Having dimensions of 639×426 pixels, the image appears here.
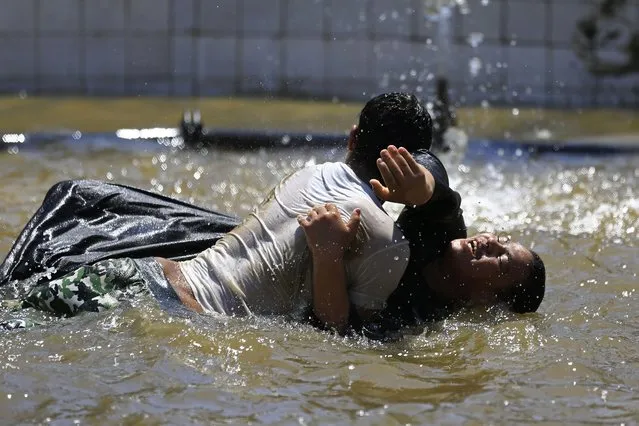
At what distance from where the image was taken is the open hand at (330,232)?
3756 mm

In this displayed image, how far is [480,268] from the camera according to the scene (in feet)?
14.0

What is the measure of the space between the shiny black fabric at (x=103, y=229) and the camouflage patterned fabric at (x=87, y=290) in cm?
18

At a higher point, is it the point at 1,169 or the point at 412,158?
the point at 412,158

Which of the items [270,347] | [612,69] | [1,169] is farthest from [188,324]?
[612,69]

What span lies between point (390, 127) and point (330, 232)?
472mm

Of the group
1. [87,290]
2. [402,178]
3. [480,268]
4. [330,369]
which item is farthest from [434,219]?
[87,290]

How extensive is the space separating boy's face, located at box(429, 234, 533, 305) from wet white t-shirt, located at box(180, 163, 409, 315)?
0.41 m

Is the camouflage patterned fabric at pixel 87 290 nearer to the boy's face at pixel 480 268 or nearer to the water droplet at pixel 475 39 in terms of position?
the boy's face at pixel 480 268

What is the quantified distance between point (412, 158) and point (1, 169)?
4.18 m

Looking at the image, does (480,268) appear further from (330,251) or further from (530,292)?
(330,251)

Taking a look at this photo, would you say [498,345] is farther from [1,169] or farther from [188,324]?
[1,169]

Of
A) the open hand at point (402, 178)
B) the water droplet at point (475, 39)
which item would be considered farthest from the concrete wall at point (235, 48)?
the open hand at point (402, 178)

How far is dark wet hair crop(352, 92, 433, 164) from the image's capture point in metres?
4.02

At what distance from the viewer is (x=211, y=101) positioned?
1004 centimetres
